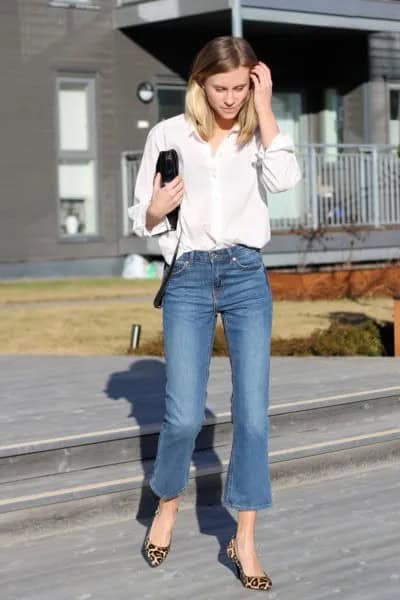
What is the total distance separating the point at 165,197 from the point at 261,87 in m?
0.52

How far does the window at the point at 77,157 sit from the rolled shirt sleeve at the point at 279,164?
14.8 metres

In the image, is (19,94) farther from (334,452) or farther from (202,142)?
(202,142)

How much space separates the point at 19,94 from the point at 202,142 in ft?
47.0

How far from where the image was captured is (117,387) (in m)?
9.33

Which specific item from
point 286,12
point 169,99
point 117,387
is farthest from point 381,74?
point 117,387

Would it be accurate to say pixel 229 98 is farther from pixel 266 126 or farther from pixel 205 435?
pixel 205 435

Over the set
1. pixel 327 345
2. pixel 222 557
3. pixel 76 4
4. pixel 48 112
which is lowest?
pixel 222 557

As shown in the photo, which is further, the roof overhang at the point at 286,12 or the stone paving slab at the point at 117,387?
the roof overhang at the point at 286,12

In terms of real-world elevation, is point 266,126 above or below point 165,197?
above

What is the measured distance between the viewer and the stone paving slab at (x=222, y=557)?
5.37 m

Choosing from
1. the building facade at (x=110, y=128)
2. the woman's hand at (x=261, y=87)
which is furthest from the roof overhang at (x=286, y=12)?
the woman's hand at (x=261, y=87)

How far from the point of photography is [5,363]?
1090 centimetres

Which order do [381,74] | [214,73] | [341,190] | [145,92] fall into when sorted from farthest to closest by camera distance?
[381,74], [145,92], [341,190], [214,73]

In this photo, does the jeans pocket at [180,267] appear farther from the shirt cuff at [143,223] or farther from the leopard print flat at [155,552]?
the leopard print flat at [155,552]
